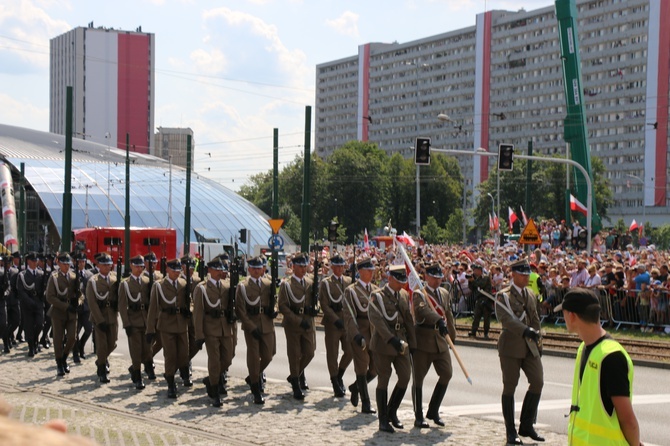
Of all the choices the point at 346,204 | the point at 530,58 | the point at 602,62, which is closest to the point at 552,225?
the point at 346,204

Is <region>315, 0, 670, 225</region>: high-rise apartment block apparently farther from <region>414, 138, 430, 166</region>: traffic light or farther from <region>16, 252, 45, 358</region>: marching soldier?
<region>16, 252, 45, 358</region>: marching soldier

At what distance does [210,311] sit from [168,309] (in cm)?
106

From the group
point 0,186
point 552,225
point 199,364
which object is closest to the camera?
point 199,364

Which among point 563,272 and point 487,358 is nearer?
point 487,358

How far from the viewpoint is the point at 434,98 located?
15300 centimetres

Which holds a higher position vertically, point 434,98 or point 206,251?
point 434,98

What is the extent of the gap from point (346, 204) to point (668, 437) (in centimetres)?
9617

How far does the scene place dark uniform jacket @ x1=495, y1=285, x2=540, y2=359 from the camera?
10344 mm

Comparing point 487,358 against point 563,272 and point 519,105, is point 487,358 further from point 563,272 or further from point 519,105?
point 519,105

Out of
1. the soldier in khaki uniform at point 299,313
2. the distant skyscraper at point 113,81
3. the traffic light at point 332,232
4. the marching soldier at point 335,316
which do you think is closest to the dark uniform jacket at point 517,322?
the marching soldier at point 335,316

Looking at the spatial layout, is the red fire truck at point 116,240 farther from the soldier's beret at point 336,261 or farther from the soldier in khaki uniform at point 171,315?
the soldier's beret at point 336,261

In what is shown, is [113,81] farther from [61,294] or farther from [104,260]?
[104,260]

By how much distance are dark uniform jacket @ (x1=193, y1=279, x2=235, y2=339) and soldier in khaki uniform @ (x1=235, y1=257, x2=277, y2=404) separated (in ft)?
0.69

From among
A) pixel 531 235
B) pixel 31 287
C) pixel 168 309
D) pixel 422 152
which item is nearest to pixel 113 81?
pixel 422 152
